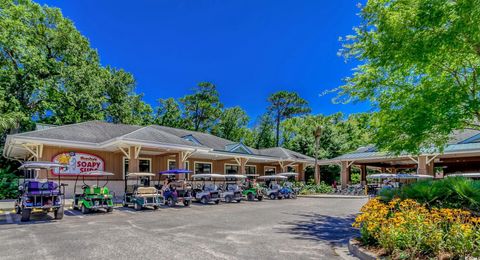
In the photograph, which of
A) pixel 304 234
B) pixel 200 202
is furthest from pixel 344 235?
pixel 200 202

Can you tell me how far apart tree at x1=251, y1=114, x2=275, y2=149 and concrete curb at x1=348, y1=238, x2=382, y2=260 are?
147 ft

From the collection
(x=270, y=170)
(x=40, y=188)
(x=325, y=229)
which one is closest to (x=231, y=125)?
(x=270, y=170)

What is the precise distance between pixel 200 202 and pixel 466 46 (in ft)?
47.9

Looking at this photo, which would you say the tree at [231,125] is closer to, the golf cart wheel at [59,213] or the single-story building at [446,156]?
the single-story building at [446,156]

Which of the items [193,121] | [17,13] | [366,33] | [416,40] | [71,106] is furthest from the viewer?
[193,121]

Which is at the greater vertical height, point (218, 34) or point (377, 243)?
point (218, 34)

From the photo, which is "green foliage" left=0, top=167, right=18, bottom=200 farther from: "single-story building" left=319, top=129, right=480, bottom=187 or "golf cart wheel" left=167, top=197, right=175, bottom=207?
"single-story building" left=319, top=129, right=480, bottom=187

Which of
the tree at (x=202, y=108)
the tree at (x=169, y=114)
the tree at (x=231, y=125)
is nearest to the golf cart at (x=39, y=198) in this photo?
the tree at (x=169, y=114)

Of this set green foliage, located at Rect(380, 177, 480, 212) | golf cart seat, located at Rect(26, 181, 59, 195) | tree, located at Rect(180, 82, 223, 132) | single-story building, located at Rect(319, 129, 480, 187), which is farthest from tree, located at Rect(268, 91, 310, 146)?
green foliage, located at Rect(380, 177, 480, 212)

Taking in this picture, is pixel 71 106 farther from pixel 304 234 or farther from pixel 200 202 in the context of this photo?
pixel 304 234

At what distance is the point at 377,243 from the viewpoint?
20.9 ft

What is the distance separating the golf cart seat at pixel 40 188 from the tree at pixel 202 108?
1371 inches

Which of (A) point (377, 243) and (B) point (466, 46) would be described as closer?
(A) point (377, 243)

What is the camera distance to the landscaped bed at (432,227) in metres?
5.14
